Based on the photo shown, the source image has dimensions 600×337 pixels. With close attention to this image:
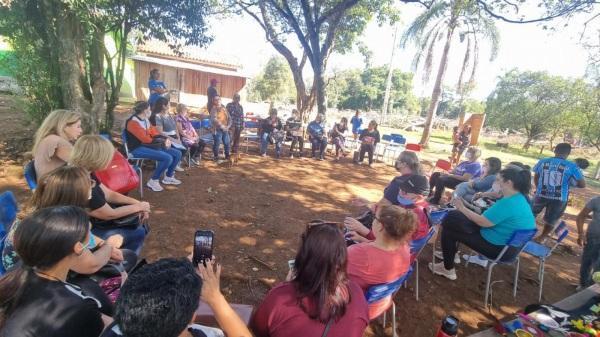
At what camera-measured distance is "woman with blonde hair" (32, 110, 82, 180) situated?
9.52 feet

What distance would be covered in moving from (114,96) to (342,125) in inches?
252

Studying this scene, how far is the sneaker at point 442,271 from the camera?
3871mm

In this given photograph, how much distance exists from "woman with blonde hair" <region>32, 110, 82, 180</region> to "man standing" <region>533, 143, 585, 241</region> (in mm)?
6592

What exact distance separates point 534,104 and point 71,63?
28205 mm

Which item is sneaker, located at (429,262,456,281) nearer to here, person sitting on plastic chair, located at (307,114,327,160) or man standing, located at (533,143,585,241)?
man standing, located at (533,143,585,241)

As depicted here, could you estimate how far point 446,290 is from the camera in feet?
12.1

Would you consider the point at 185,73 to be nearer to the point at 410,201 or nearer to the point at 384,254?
the point at 410,201

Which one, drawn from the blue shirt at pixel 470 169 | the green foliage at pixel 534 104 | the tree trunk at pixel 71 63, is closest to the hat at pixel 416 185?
the blue shirt at pixel 470 169

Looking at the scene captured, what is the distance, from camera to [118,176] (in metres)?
3.33

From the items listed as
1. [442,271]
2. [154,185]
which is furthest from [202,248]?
[154,185]

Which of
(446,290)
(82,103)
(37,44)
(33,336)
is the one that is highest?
(37,44)

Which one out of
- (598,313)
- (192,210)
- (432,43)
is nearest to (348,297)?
(598,313)

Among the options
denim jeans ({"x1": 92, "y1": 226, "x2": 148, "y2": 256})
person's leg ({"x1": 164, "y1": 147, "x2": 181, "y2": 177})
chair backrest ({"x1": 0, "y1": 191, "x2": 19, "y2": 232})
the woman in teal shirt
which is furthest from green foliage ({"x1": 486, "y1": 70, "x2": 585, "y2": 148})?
chair backrest ({"x1": 0, "y1": 191, "x2": 19, "y2": 232})

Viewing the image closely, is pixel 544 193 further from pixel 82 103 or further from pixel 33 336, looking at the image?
pixel 82 103
